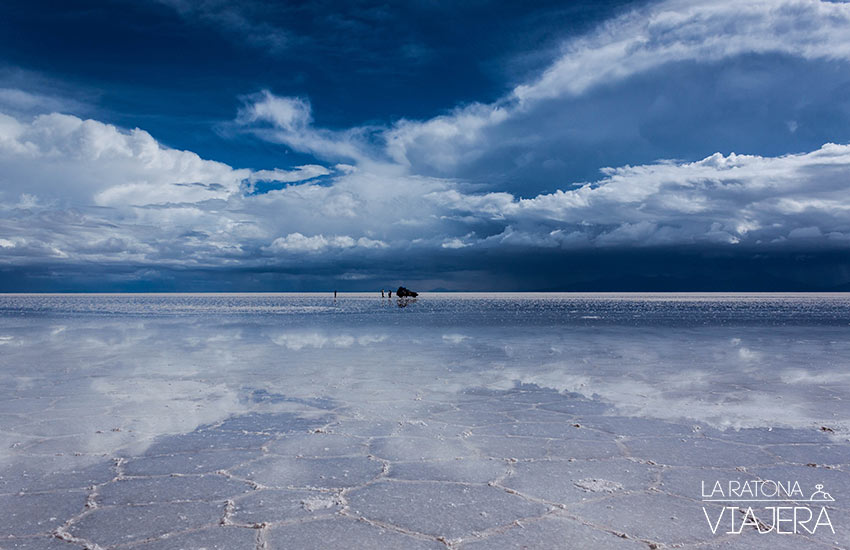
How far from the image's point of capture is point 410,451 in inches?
192

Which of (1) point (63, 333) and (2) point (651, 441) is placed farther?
(1) point (63, 333)

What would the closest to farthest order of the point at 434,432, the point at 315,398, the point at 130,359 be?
1. the point at 434,432
2. the point at 315,398
3. the point at 130,359

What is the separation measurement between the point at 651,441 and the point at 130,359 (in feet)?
33.0

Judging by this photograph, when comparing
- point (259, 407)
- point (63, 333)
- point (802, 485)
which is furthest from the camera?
point (63, 333)

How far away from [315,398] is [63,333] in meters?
15.2

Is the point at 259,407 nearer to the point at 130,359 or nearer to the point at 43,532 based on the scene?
the point at 43,532

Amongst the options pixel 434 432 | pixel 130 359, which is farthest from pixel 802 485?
pixel 130 359

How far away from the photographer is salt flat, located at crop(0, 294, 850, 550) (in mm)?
3289

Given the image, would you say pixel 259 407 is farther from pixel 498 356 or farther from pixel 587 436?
pixel 498 356

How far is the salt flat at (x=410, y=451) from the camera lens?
329cm

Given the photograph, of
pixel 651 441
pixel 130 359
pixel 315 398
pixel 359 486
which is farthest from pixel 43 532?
pixel 130 359

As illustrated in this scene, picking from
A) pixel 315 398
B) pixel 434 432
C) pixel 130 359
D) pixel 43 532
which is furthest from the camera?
pixel 130 359

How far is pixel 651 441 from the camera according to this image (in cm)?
512

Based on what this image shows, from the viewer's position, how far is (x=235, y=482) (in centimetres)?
409
